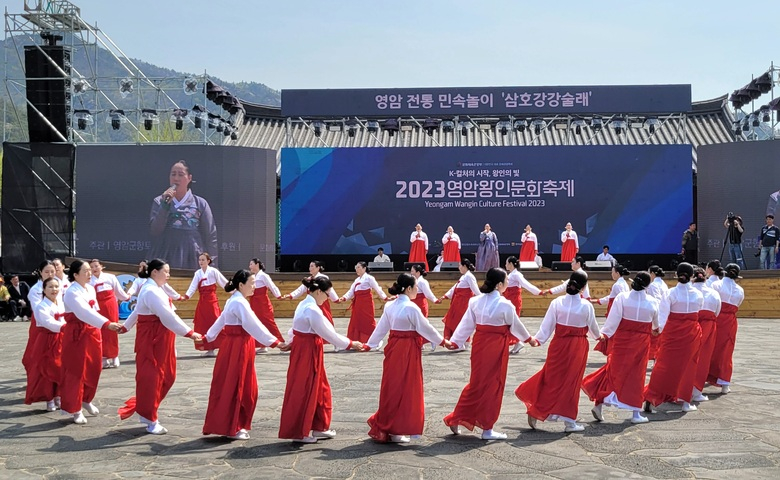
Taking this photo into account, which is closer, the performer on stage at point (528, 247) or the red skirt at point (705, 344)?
the red skirt at point (705, 344)

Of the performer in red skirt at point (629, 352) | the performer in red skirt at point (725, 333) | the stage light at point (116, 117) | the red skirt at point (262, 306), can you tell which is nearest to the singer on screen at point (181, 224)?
the stage light at point (116, 117)

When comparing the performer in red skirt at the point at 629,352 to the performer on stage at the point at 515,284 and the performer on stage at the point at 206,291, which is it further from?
the performer on stage at the point at 206,291

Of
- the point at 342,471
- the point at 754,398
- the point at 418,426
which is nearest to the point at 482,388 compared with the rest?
the point at 418,426

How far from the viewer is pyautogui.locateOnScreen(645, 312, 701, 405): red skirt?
811 centimetres

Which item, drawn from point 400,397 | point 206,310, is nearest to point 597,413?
point 400,397

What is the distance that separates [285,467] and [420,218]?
15.7 metres

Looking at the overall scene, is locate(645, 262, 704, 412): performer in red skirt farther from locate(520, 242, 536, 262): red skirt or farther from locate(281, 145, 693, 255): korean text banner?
locate(281, 145, 693, 255): korean text banner

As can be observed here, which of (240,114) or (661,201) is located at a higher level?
(240,114)

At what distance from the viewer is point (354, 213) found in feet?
70.1

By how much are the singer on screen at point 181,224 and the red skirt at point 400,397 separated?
1392 centimetres

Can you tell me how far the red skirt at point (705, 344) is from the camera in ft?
28.4

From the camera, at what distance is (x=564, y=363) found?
717cm

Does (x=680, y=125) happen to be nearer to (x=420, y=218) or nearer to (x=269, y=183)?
(x=420, y=218)

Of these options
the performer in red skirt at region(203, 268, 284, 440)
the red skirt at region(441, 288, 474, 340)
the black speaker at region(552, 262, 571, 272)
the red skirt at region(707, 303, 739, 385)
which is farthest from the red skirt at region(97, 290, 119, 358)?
the black speaker at region(552, 262, 571, 272)
